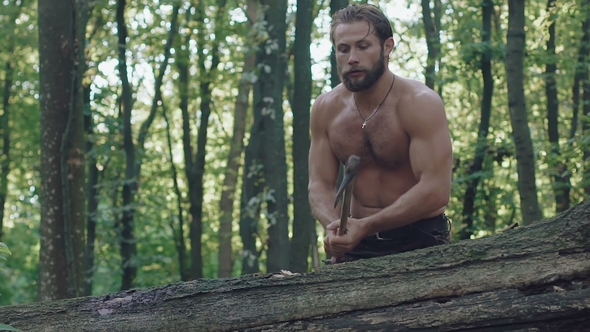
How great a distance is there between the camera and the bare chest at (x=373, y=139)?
4.79 m

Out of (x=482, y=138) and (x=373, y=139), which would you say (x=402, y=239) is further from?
(x=482, y=138)

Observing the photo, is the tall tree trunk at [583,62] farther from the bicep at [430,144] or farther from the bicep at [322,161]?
the bicep at [430,144]

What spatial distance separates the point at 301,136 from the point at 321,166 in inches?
214

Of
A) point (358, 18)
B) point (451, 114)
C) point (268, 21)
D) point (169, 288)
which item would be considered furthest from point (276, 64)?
point (451, 114)

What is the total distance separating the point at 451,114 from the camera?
69.4ft

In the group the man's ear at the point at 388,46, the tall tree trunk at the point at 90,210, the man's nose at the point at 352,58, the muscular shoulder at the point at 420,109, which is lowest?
the tall tree trunk at the point at 90,210

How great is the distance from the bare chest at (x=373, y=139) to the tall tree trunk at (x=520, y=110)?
220 inches

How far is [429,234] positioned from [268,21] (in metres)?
7.82

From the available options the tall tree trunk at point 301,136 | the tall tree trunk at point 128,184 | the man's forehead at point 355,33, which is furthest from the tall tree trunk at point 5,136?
the man's forehead at point 355,33

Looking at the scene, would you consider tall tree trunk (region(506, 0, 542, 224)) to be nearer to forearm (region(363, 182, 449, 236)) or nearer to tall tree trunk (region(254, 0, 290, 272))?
tall tree trunk (region(254, 0, 290, 272))

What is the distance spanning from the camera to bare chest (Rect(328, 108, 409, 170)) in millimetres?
4789

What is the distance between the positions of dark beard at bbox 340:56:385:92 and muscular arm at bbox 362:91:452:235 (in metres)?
0.27

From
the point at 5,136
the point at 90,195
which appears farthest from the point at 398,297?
the point at 5,136

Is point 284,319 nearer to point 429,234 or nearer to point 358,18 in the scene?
point 429,234
